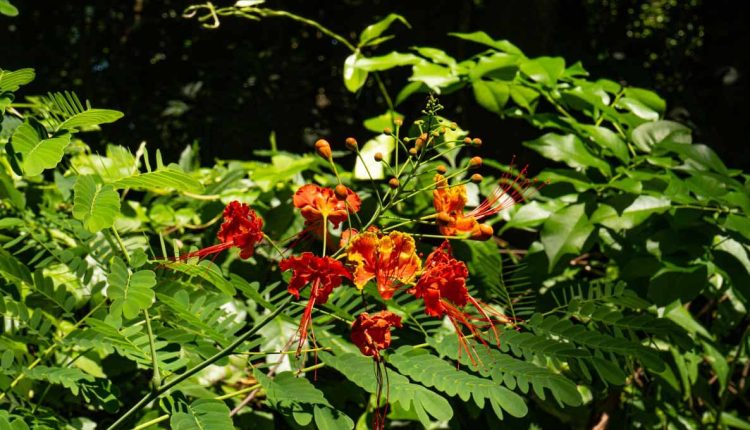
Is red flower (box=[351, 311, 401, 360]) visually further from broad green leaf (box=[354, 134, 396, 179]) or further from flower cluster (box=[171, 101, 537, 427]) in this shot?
broad green leaf (box=[354, 134, 396, 179])

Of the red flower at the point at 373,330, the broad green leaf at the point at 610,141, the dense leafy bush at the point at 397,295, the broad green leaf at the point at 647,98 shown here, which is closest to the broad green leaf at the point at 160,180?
the dense leafy bush at the point at 397,295

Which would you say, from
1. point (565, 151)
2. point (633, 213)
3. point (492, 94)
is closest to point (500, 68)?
point (492, 94)

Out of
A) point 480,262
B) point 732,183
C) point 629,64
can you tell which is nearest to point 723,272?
point 732,183

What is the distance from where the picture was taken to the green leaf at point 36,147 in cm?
99

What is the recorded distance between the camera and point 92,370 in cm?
156

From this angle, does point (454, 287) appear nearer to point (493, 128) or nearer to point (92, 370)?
point (92, 370)

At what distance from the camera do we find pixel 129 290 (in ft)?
3.17

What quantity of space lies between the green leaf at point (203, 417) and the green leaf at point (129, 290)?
155 mm

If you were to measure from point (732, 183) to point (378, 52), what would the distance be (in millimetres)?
2572

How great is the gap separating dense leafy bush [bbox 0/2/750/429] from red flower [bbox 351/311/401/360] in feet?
0.32

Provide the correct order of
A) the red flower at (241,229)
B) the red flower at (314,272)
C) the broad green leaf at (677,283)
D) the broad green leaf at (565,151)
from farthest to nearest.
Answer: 1. the broad green leaf at (565,151)
2. the broad green leaf at (677,283)
3. the red flower at (241,229)
4. the red flower at (314,272)

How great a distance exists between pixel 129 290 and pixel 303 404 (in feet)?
0.95

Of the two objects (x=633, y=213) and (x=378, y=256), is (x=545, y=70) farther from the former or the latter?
(x=378, y=256)

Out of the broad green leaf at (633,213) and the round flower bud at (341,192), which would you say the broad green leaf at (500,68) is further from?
the round flower bud at (341,192)
